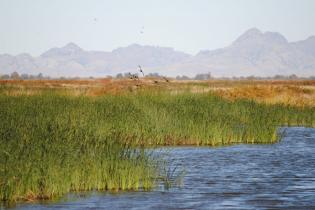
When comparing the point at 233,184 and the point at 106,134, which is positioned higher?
the point at 106,134

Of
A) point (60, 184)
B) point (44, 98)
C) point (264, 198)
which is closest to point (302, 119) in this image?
point (44, 98)

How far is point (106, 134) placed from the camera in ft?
71.1

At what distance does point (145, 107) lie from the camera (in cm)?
2758

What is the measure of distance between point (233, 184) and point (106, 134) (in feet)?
16.4

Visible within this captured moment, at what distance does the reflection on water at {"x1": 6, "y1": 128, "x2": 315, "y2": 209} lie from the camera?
50.7ft

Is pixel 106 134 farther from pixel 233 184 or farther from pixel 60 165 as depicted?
pixel 60 165

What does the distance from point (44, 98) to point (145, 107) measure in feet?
19.5

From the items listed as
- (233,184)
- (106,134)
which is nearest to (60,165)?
(233,184)

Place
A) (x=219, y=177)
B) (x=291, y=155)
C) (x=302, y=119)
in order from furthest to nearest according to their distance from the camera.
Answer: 1. (x=302, y=119)
2. (x=291, y=155)
3. (x=219, y=177)

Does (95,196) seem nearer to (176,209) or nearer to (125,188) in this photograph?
(125,188)

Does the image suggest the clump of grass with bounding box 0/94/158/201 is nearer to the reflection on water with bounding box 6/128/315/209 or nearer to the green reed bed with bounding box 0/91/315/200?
the green reed bed with bounding box 0/91/315/200

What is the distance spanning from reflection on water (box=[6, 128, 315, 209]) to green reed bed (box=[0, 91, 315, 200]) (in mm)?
522

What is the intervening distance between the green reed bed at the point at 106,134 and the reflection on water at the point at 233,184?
52cm

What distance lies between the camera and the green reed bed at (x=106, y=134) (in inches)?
612
